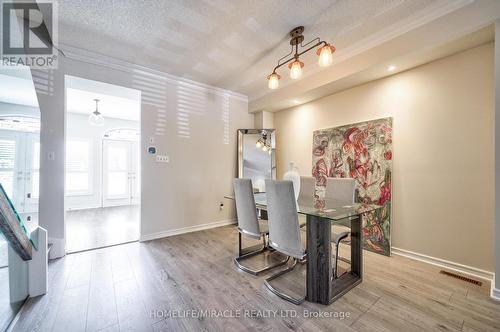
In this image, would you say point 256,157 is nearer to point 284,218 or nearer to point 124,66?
point 284,218

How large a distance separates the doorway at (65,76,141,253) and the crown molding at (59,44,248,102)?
1.54 ft

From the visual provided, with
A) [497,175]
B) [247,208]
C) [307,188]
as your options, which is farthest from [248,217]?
[497,175]

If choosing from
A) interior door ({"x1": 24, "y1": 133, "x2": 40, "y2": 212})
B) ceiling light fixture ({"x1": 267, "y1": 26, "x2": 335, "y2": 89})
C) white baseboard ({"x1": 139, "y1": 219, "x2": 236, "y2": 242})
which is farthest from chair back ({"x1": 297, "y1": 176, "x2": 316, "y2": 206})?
interior door ({"x1": 24, "y1": 133, "x2": 40, "y2": 212})

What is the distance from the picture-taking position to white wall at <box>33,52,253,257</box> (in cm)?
252

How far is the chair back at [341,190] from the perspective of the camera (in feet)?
8.07

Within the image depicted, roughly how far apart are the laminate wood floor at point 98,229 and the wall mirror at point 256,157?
7.59 feet

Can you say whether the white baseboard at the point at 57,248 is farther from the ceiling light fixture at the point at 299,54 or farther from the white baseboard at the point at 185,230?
the ceiling light fixture at the point at 299,54

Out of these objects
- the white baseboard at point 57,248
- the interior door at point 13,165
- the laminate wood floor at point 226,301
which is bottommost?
the laminate wood floor at point 226,301

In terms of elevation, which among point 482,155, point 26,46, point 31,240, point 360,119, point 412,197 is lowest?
point 31,240

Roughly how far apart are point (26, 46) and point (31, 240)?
2.22 meters

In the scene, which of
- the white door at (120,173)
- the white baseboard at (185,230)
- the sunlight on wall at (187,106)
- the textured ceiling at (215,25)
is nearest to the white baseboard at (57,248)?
the white baseboard at (185,230)

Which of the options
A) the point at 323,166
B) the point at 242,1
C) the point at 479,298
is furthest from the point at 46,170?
the point at 479,298

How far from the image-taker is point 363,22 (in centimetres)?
215

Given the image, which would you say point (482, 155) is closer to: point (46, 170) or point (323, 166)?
point (323, 166)
